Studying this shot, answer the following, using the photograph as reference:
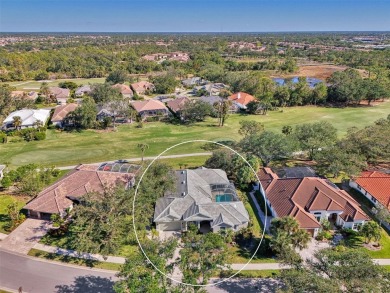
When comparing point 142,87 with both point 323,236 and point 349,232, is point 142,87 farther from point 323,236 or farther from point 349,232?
point 349,232

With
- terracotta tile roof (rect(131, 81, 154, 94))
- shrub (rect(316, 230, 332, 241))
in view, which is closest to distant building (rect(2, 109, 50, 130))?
terracotta tile roof (rect(131, 81, 154, 94))

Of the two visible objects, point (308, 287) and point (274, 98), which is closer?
point (308, 287)

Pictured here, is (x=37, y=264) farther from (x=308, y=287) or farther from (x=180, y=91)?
(x=180, y=91)

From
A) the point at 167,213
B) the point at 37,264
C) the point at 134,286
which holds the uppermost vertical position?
the point at 134,286

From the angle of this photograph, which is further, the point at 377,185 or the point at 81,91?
the point at 81,91

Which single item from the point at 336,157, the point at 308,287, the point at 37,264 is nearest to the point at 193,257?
the point at 308,287

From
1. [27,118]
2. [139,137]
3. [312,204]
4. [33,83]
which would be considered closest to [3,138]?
[27,118]

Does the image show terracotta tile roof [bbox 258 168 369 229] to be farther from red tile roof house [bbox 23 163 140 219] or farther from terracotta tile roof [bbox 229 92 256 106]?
terracotta tile roof [bbox 229 92 256 106]
